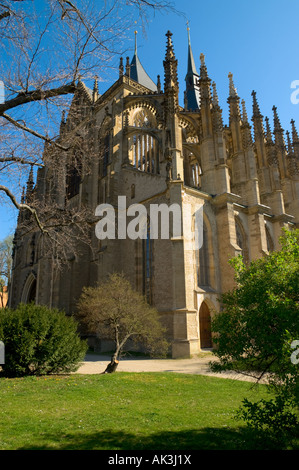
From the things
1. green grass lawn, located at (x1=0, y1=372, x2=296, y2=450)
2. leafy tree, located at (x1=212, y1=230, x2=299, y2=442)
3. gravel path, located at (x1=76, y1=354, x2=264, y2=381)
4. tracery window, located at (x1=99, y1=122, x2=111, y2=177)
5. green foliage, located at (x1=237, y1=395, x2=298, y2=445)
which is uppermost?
tracery window, located at (x1=99, y1=122, x2=111, y2=177)

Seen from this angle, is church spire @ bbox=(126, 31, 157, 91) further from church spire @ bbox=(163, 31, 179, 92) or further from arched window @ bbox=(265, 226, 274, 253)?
arched window @ bbox=(265, 226, 274, 253)

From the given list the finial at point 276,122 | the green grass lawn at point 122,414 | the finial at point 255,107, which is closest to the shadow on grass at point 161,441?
the green grass lawn at point 122,414

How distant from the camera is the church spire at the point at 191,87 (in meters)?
41.2

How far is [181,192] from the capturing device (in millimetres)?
19828

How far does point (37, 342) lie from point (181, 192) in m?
12.3

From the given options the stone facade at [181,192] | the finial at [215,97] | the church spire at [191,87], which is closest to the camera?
the stone facade at [181,192]

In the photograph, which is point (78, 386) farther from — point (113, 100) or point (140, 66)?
point (140, 66)

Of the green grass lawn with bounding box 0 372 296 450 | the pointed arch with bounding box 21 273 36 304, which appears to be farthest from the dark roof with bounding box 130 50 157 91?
the green grass lawn with bounding box 0 372 296 450

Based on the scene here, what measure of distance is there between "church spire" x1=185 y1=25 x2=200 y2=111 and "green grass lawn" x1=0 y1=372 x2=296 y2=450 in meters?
37.0

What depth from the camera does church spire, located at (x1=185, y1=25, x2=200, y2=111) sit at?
41219 millimetres

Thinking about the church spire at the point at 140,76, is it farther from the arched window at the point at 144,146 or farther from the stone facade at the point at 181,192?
the arched window at the point at 144,146

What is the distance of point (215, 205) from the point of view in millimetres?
23203
